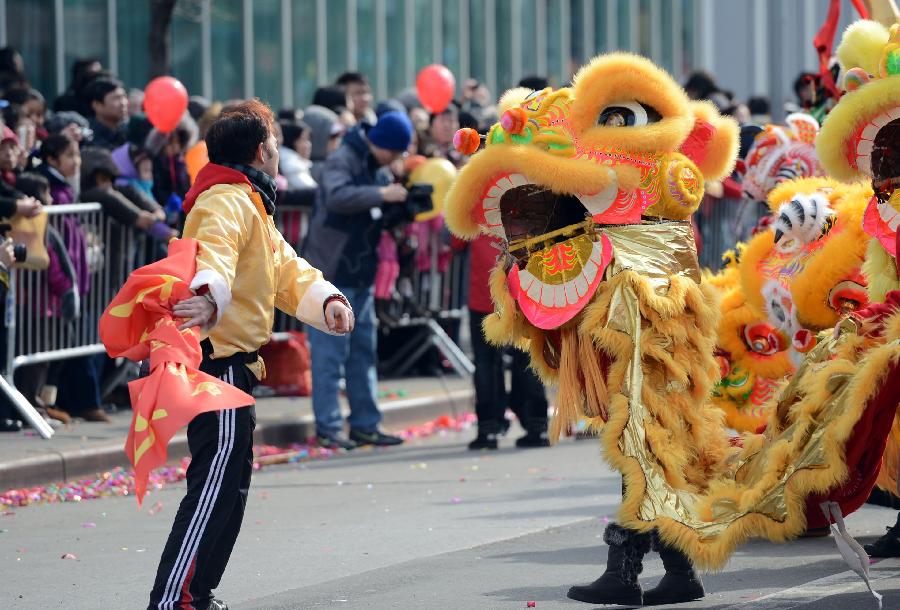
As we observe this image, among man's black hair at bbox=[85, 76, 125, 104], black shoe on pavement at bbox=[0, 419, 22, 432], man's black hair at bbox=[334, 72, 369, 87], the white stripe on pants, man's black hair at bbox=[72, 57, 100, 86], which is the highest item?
man's black hair at bbox=[72, 57, 100, 86]

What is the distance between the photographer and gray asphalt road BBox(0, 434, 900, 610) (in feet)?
19.8

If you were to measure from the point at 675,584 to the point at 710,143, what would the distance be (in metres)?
1.65

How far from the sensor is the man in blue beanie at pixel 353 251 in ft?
33.2

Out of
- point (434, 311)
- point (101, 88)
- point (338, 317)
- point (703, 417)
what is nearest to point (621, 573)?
point (703, 417)

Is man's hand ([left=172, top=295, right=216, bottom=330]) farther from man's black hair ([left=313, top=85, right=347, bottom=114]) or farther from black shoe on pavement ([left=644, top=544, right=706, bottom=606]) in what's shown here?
man's black hair ([left=313, top=85, right=347, bottom=114])

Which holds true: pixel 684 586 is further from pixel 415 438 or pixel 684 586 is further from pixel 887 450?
pixel 415 438

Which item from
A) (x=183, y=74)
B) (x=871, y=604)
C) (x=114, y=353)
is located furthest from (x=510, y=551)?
(x=183, y=74)

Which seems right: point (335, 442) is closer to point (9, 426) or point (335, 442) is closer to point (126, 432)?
point (126, 432)

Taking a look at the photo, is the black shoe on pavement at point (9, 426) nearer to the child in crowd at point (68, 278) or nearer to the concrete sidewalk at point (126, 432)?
the concrete sidewalk at point (126, 432)

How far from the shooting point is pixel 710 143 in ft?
20.1

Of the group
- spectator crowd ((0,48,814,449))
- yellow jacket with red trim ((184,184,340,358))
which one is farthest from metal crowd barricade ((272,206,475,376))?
yellow jacket with red trim ((184,184,340,358))

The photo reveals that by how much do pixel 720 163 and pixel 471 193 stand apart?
1.00m

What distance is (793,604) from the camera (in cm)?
571

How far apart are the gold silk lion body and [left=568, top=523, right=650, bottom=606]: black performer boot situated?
150 mm
